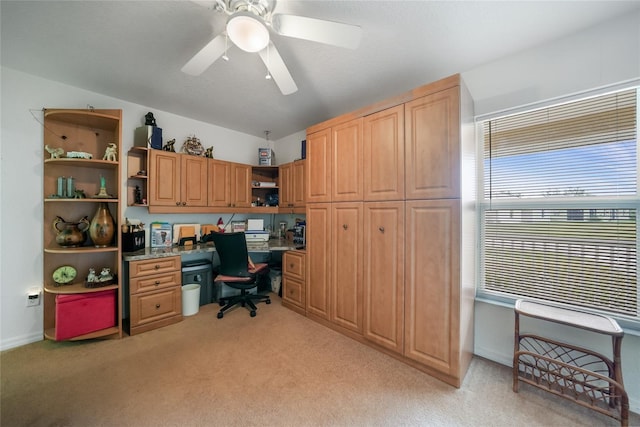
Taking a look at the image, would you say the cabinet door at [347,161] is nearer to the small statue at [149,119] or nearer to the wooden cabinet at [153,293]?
the wooden cabinet at [153,293]

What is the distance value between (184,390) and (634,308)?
3.24 meters

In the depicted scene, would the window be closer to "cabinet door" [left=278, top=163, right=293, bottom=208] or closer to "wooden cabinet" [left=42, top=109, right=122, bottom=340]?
"cabinet door" [left=278, top=163, right=293, bottom=208]

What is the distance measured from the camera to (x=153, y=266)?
255cm

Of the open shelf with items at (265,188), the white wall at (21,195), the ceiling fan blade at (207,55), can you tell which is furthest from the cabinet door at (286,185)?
the white wall at (21,195)

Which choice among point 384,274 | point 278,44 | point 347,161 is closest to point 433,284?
point 384,274

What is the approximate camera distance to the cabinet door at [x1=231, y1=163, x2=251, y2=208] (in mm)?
3541

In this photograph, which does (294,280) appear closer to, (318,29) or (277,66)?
(277,66)

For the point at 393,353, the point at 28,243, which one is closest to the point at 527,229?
the point at 393,353

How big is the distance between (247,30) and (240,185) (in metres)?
2.51

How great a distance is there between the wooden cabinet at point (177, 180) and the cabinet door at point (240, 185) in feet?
1.34

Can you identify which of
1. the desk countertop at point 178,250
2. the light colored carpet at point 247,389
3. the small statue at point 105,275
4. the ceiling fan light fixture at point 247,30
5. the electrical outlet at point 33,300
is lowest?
the light colored carpet at point 247,389

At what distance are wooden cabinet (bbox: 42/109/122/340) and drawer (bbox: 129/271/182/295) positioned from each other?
0.14 metres

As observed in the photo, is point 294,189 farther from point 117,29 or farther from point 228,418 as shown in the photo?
point 228,418

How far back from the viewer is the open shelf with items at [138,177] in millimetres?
2805
